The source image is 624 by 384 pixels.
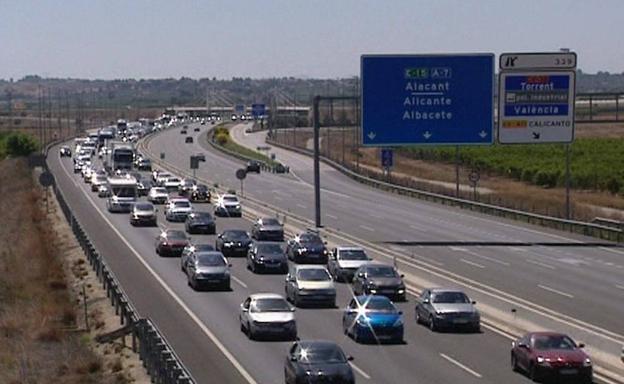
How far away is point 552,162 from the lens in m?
116

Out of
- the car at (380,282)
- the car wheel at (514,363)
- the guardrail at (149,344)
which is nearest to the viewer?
the guardrail at (149,344)

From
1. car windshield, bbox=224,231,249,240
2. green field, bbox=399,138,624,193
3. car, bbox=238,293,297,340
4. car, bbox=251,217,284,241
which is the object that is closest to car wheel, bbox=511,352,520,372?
car, bbox=238,293,297,340

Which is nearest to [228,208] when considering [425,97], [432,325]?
[425,97]

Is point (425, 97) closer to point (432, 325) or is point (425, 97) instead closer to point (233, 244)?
point (233, 244)

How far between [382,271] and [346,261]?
15.1 feet

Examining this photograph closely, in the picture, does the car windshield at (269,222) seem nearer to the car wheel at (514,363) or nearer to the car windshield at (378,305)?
the car windshield at (378,305)

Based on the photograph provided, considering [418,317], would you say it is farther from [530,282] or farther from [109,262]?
[109,262]

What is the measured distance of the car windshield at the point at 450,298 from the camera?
104ft

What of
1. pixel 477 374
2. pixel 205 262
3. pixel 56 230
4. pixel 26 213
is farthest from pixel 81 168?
pixel 477 374

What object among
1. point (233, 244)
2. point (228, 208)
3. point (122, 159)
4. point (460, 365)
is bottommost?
point (228, 208)

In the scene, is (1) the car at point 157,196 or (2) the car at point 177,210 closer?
(2) the car at point 177,210

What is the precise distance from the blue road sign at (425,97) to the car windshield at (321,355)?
26315 mm

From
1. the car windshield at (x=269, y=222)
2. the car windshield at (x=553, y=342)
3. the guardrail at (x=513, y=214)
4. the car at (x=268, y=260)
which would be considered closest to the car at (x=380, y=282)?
the car at (x=268, y=260)

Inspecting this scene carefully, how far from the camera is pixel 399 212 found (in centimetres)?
7244
